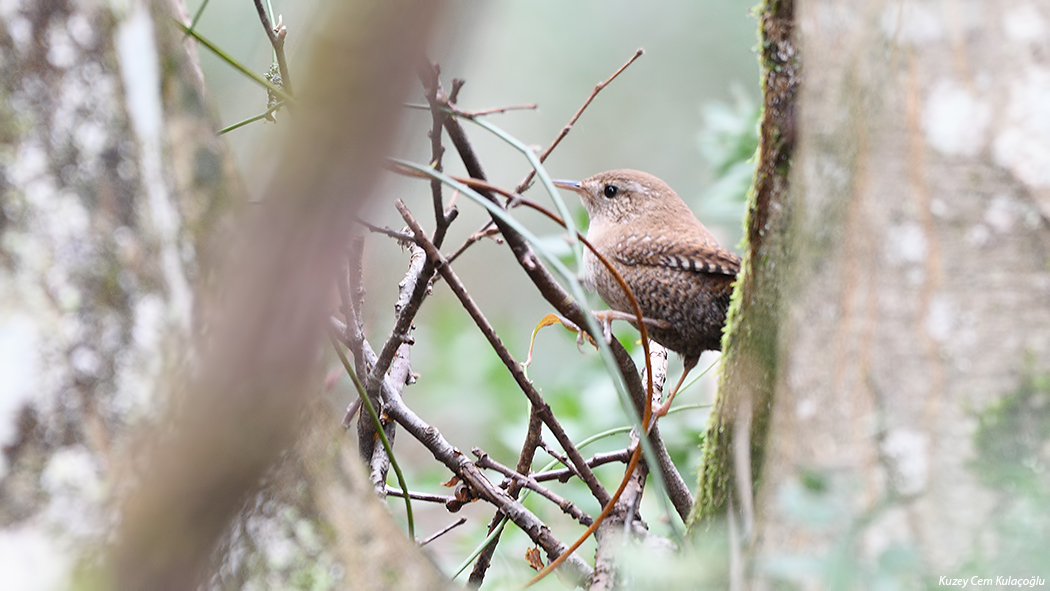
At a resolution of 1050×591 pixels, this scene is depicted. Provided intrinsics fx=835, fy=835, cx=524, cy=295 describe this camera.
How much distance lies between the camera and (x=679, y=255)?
190 cm

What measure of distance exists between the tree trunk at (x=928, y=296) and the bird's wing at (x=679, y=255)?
89 centimetres

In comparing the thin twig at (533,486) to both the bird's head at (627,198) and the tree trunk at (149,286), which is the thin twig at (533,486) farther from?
the bird's head at (627,198)

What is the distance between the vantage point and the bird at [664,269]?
1.79 meters

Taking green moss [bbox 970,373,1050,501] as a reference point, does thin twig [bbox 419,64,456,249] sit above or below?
above

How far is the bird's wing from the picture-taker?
1.82 meters

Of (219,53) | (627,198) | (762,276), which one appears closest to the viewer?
(219,53)

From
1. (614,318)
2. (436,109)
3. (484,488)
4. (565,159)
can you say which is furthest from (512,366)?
(565,159)

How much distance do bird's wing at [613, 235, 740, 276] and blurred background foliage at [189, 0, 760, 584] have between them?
234 millimetres

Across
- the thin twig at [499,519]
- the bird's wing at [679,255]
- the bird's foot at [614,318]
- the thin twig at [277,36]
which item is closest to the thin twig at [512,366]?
the thin twig at [499,519]

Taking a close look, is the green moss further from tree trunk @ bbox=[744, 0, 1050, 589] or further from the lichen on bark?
the lichen on bark

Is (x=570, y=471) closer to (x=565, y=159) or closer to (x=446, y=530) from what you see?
(x=446, y=530)

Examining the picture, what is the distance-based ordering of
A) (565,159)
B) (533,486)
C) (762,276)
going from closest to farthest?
(762,276)
(533,486)
(565,159)

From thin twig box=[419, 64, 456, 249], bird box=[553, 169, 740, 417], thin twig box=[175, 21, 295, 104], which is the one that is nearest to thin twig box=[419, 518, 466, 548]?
bird box=[553, 169, 740, 417]

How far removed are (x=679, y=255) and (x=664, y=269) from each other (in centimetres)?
5
